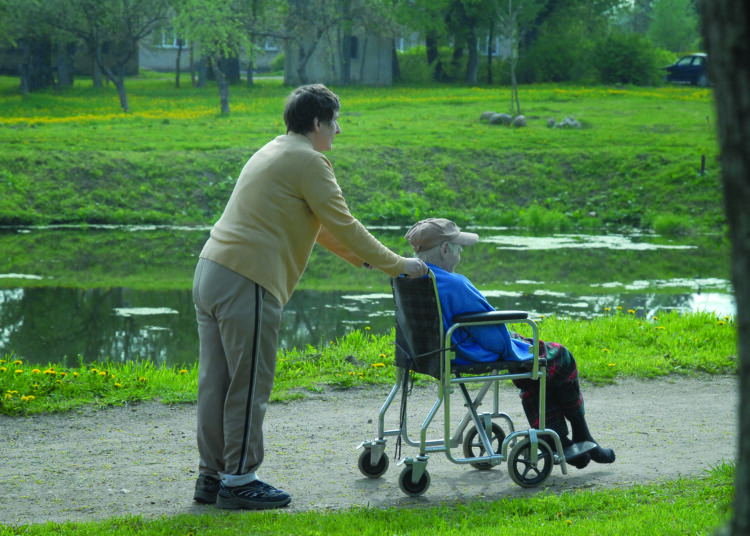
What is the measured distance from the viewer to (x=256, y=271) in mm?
4586

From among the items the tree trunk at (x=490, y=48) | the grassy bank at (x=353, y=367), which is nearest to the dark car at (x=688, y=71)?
the tree trunk at (x=490, y=48)

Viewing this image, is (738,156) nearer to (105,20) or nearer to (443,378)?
(443,378)

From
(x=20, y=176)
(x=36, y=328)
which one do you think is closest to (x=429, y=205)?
(x=20, y=176)

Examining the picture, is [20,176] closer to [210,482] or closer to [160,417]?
[160,417]

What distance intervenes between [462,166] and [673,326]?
672 inches

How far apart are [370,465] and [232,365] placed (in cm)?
112

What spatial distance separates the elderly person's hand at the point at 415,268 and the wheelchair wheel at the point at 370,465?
1116 mm

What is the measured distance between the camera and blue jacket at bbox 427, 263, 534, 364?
4.96 m

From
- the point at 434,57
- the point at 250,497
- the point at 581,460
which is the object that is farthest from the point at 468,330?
the point at 434,57

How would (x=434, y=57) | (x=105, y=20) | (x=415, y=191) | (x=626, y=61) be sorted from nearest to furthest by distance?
(x=415, y=191) < (x=105, y=20) < (x=626, y=61) < (x=434, y=57)

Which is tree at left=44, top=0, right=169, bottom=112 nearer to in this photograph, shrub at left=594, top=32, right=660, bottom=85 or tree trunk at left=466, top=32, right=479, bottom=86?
tree trunk at left=466, top=32, right=479, bottom=86

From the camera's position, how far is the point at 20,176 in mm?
23406

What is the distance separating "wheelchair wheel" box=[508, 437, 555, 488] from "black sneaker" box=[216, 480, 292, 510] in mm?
1227

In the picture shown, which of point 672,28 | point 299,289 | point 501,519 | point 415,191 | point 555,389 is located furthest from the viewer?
point 672,28
